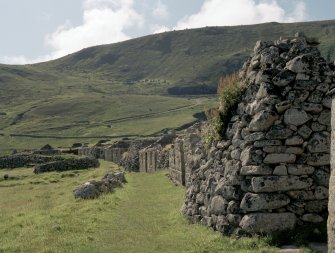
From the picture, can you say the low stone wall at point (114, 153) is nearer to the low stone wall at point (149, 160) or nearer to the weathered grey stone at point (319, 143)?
the low stone wall at point (149, 160)

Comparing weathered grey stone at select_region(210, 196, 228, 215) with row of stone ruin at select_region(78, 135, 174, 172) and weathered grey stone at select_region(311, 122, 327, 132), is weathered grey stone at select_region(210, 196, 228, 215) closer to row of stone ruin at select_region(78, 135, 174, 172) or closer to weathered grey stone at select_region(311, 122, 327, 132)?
weathered grey stone at select_region(311, 122, 327, 132)

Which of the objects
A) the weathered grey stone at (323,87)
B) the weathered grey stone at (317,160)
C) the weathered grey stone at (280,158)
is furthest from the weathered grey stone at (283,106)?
the weathered grey stone at (317,160)

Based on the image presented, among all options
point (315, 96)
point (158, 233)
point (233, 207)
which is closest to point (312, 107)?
point (315, 96)

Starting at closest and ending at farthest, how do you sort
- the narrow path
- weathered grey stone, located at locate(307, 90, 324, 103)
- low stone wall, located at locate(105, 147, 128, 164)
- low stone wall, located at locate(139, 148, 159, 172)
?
the narrow path < weathered grey stone, located at locate(307, 90, 324, 103) < low stone wall, located at locate(139, 148, 159, 172) < low stone wall, located at locate(105, 147, 128, 164)

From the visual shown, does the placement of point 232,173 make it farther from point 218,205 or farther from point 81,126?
point 81,126

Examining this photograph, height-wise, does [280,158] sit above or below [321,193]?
above

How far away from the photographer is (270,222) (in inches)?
500

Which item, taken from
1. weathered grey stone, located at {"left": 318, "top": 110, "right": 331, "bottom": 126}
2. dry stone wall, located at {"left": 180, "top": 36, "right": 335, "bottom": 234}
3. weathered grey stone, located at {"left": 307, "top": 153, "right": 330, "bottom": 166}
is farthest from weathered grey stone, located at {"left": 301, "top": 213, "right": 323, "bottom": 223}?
weathered grey stone, located at {"left": 318, "top": 110, "right": 331, "bottom": 126}

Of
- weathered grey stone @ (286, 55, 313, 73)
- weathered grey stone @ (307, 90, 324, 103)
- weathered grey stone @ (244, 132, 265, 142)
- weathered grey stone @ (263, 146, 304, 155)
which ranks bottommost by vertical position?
weathered grey stone @ (263, 146, 304, 155)

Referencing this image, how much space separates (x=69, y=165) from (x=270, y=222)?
41432 millimetres

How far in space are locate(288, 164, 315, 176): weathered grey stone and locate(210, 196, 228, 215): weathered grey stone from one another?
2.09 meters

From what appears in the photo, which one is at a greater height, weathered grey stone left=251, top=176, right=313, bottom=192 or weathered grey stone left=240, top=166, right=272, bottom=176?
weathered grey stone left=240, top=166, right=272, bottom=176

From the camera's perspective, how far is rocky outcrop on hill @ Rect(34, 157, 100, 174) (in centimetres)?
4934

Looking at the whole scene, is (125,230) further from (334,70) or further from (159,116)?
(159,116)
